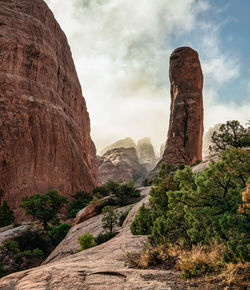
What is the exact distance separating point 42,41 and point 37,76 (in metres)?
9.41

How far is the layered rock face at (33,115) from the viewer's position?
130 feet

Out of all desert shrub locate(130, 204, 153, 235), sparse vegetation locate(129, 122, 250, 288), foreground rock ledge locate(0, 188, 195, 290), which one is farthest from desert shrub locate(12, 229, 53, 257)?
foreground rock ledge locate(0, 188, 195, 290)

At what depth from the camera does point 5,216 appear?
32594 millimetres

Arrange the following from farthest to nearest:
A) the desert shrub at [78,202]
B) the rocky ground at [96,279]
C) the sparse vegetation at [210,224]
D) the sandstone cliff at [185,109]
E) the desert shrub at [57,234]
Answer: the sandstone cliff at [185,109], the desert shrub at [78,202], the desert shrub at [57,234], the sparse vegetation at [210,224], the rocky ground at [96,279]

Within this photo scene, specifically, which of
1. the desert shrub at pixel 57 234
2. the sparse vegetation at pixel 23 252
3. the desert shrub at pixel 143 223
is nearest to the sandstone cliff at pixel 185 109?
the desert shrub at pixel 57 234

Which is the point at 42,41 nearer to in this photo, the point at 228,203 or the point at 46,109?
the point at 46,109

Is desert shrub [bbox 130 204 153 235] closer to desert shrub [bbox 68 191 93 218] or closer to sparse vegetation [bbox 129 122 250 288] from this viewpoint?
sparse vegetation [bbox 129 122 250 288]

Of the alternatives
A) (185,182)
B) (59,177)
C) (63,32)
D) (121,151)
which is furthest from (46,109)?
(121,151)

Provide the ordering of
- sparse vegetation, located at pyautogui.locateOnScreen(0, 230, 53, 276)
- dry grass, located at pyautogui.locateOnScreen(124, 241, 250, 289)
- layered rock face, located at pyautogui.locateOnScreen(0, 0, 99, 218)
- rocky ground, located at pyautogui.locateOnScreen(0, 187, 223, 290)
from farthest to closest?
layered rock face, located at pyautogui.locateOnScreen(0, 0, 99, 218)
sparse vegetation, located at pyautogui.locateOnScreen(0, 230, 53, 276)
rocky ground, located at pyautogui.locateOnScreen(0, 187, 223, 290)
dry grass, located at pyautogui.locateOnScreen(124, 241, 250, 289)

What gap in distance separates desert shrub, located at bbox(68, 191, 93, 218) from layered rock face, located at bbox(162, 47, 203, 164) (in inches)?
755

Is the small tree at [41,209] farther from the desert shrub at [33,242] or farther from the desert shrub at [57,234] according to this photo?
the desert shrub at [33,242]

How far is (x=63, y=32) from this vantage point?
215ft

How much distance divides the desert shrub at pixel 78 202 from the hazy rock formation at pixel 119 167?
58.5 metres

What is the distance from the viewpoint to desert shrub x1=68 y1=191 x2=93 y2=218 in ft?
121
